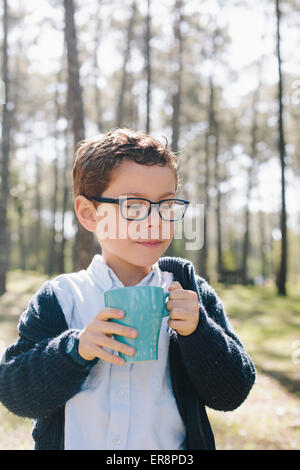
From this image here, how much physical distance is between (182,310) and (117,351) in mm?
265

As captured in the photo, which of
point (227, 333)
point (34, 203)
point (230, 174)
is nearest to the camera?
point (227, 333)

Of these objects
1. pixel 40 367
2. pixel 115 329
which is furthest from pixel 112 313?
pixel 40 367

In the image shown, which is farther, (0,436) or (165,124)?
(165,124)

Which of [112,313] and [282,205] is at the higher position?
[282,205]

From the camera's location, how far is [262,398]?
5.59 m

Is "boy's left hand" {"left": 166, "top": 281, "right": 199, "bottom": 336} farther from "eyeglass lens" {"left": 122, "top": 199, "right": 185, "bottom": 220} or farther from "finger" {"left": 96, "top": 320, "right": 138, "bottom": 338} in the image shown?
"eyeglass lens" {"left": 122, "top": 199, "right": 185, "bottom": 220}

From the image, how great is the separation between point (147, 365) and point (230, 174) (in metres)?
25.3

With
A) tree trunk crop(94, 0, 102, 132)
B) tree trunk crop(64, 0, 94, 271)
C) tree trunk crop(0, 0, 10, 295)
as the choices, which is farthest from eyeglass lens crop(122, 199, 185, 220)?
tree trunk crop(94, 0, 102, 132)

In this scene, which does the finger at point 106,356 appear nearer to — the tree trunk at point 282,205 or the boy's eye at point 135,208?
the boy's eye at point 135,208

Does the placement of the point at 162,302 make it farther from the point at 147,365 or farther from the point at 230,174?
the point at 230,174

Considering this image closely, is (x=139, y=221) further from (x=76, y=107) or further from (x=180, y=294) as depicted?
(x=76, y=107)

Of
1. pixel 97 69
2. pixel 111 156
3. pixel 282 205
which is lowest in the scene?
pixel 111 156
